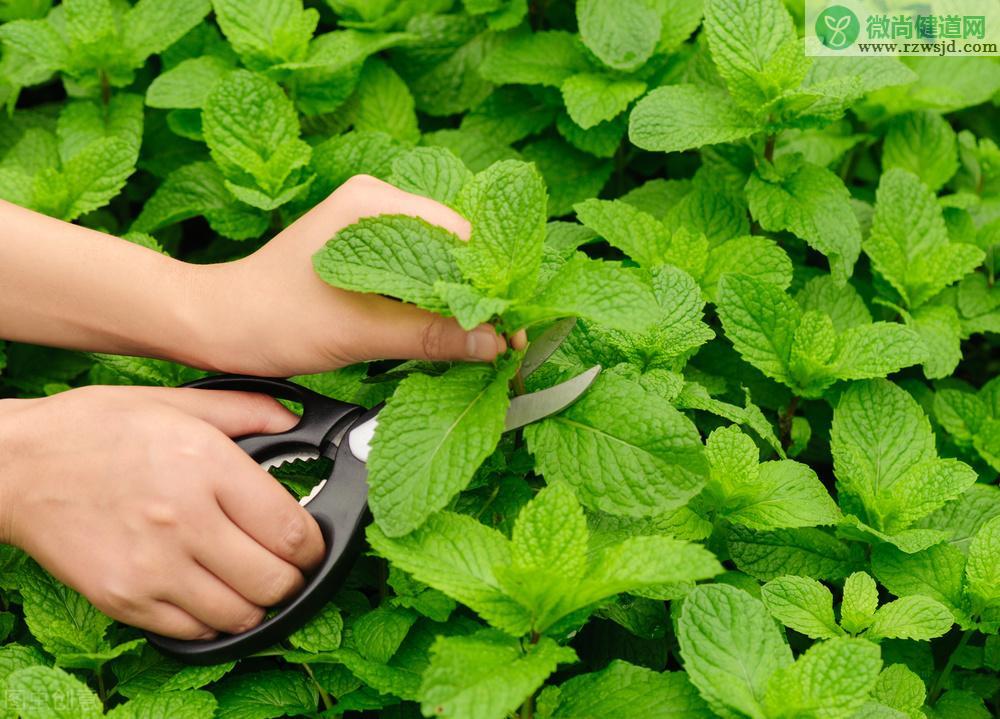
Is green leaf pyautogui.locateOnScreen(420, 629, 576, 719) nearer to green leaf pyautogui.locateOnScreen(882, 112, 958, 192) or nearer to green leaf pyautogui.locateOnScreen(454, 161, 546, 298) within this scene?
green leaf pyautogui.locateOnScreen(454, 161, 546, 298)

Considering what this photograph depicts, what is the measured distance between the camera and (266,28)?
1.72 m

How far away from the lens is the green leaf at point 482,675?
0.93m

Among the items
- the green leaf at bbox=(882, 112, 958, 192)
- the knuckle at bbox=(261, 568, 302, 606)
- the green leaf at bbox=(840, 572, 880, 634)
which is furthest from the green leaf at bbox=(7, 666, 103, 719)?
the green leaf at bbox=(882, 112, 958, 192)

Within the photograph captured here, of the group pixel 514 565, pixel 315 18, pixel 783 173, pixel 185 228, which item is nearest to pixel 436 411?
pixel 514 565

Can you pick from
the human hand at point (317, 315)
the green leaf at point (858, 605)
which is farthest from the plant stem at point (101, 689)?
the green leaf at point (858, 605)

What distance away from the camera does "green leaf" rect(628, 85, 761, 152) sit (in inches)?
58.0

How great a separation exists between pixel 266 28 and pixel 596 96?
0.59 m

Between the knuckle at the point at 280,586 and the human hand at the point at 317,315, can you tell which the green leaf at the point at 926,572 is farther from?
the knuckle at the point at 280,586

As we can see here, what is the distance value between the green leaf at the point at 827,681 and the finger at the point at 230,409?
0.65m

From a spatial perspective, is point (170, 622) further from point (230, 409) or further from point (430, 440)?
point (430, 440)

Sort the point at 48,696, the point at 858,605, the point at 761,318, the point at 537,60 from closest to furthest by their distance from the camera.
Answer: the point at 48,696
the point at 858,605
the point at 761,318
the point at 537,60

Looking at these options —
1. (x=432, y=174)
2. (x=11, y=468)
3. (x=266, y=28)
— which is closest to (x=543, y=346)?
(x=432, y=174)

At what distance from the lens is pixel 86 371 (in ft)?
5.53

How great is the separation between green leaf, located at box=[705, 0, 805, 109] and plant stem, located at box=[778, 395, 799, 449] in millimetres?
460
